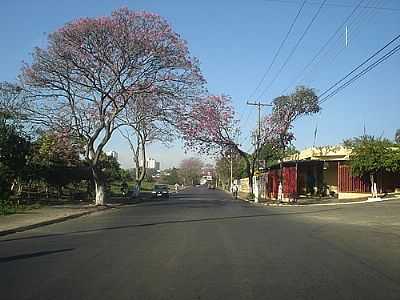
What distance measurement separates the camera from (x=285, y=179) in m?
48.2

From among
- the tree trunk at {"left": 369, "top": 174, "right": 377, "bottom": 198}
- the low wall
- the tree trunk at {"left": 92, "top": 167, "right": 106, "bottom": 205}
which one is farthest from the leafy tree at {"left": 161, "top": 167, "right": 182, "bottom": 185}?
the tree trunk at {"left": 92, "top": 167, "right": 106, "bottom": 205}

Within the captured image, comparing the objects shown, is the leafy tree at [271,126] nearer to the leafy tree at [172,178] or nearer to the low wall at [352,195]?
the low wall at [352,195]

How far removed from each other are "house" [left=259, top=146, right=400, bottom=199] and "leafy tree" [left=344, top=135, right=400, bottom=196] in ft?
8.48

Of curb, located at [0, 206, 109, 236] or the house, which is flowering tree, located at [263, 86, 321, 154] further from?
curb, located at [0, 206, 109, 236]

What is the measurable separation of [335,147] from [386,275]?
36.9 m

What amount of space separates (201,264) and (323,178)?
4058 cm

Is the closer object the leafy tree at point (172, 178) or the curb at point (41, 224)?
the curb at point (41, 224)

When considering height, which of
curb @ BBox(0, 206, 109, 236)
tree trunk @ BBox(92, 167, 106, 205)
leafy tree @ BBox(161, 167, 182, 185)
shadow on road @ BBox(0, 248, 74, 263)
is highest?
leafy tree @ BBox(161, 167, 182, 185)

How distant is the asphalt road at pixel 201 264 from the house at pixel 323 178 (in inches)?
918

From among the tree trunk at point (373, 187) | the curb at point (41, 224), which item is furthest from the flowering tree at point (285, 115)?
the curb at point (41, 224)

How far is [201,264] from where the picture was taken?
11.0m

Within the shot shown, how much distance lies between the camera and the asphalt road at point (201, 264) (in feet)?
27.3

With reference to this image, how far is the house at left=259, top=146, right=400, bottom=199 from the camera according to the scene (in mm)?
41734

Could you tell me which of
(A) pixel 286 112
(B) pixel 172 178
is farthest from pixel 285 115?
(B) pixel 172 178
